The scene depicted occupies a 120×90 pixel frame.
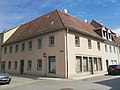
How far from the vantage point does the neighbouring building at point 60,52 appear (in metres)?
17.3

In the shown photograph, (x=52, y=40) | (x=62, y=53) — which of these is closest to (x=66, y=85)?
(x=62, y=53)

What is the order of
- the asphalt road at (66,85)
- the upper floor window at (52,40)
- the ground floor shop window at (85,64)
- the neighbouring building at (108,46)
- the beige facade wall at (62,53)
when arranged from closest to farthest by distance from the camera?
Result: the asphalt road at (66,85) → the beige facade wall at (62,53) → the upper floor window at (52,40) → the ground floor shop window at (85,64) → the neighbouring building at (108,46)

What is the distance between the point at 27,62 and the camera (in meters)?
22.6

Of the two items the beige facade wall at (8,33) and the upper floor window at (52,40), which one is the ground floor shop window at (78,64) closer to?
the upper floor window at (52,40)

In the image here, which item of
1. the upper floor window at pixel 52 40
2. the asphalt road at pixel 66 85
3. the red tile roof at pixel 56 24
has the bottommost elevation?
the asphalt road at pixel 66 85

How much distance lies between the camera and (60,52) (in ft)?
57.1

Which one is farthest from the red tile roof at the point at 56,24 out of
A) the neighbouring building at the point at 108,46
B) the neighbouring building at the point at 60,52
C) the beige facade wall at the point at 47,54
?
the neighbouring building at the point at 108,46

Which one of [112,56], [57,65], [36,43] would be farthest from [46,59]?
[112,56]

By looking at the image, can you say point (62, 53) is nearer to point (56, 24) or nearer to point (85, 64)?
point (56, 24)

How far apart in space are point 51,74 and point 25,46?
7.97m

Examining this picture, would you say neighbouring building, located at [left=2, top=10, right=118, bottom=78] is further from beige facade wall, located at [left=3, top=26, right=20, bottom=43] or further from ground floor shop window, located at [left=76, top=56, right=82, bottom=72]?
beige facade wall, located at [left=3, top=26, right=20, bottom=43]

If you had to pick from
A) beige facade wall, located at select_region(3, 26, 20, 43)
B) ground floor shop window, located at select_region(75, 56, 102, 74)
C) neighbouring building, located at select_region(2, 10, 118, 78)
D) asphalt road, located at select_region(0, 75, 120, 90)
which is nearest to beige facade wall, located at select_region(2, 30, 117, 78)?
neighbouring building, located at select_region(2, 10, 118, 78)

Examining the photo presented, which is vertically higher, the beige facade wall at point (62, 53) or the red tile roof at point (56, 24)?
the red tile roof at point (56, 24)

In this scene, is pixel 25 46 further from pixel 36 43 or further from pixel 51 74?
pixel 51 74
